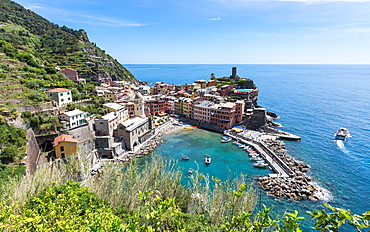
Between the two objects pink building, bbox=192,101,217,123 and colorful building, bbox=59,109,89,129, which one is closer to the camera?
colorful building, bbox=59,109,89,129

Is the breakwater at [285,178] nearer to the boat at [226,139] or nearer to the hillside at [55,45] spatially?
the boat at [226,139]

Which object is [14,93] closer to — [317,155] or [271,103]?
[317,155]

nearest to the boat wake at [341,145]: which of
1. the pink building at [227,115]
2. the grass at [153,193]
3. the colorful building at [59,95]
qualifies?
the pink building at [227,115]

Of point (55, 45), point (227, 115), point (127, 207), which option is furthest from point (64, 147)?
point (55, 45)

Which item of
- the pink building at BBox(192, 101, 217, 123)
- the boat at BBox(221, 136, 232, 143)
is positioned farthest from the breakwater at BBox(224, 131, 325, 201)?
the pink building at BBox(192, 101, 217, 123)

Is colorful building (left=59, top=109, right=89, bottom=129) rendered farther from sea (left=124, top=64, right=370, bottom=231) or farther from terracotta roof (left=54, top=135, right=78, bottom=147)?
sea (left=124, top=64, right=370, bottom=231)

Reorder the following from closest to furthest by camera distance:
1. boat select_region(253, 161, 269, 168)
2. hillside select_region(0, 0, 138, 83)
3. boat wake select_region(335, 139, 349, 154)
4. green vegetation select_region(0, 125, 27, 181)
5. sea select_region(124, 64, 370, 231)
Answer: green vegetation select_region(0, 125, 27, 181)
sea select_region(124, 64, 370, 231)
boat select_region(253, 161, 269, 168)
boat wake select_region(335, 139, 349, 154)
hillside select_region(0, 0, 138, 83)

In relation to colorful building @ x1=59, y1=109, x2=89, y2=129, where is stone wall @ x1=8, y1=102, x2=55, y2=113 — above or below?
above

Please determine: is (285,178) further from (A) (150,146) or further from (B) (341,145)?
(A) (150,146)
